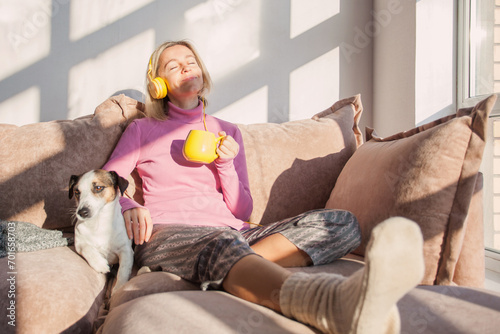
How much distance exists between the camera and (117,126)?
72.2 inches

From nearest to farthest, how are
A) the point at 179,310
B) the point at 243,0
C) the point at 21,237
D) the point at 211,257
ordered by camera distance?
1. the point at 179,310
2. the point at 211,257
3. the point at 21,237
4. the point at 243,0

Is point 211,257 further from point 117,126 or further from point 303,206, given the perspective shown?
point 117,126

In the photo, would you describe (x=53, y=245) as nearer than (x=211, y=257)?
No

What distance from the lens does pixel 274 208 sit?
189cm

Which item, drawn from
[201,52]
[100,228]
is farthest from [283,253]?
[201,52]

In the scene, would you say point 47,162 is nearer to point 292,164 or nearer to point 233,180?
point 233,180

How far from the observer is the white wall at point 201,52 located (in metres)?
2.21

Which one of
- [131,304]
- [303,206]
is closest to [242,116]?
[303,206]

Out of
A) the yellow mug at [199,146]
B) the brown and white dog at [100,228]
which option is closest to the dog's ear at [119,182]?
the brown and white dog at [100,228]

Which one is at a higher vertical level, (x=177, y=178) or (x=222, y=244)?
(x=177, y=178)

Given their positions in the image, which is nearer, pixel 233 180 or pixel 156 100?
pixel 233 180

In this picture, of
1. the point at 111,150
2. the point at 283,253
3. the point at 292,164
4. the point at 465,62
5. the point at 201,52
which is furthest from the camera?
the point at 201,52

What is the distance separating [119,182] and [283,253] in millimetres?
698

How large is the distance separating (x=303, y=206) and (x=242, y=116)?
0.86 m
